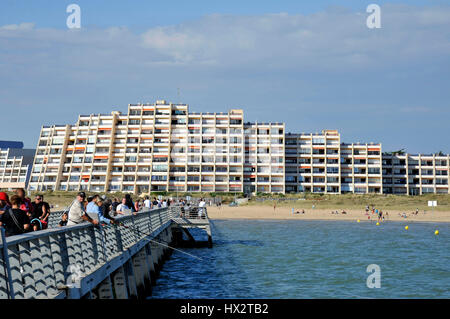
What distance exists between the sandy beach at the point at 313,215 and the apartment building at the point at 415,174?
45580 millimetres

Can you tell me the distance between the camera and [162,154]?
427ft

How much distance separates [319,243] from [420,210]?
54.6 metres

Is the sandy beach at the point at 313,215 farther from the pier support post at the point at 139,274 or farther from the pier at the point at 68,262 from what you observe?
the pier at the point at 68,262

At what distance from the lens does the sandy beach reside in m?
82.9

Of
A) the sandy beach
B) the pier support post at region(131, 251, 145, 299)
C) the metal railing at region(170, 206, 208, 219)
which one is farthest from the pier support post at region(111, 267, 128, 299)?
the sandy beach

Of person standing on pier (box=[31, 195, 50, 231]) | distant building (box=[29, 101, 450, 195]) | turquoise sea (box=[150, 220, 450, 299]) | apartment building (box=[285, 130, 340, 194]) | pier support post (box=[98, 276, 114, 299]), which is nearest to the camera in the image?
pier support post (box=[98, 276, 114, 299])

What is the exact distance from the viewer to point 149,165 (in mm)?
129250

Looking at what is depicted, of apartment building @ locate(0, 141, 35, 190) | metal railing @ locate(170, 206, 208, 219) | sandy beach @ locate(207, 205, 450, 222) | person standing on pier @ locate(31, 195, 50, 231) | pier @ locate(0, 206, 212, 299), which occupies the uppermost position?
apartment building @ locate(0, 141, 35, 190)

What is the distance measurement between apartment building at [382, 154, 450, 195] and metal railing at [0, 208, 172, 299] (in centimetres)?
13258

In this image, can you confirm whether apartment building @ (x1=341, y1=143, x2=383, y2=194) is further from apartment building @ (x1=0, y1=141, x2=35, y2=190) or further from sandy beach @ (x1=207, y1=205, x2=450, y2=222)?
apartment building @ (x1=0, y1=141, x2=35, y2=190)

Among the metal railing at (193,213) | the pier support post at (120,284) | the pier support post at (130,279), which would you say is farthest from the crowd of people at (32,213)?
the metal railing at (193,213)

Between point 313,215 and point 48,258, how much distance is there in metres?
81.7

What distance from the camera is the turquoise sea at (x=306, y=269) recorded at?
22469 mm
